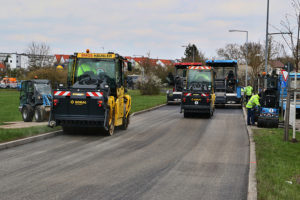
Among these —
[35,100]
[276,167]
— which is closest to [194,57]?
[35,100]

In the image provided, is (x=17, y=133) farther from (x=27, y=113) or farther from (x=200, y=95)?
(x=200, y=95)

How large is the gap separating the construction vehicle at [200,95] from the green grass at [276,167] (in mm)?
8498

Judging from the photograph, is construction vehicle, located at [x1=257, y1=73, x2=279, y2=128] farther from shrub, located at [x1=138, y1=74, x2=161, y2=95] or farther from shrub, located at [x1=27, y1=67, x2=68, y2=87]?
shrub, located at [x1=27, y1=67, x2=68, y2=87]

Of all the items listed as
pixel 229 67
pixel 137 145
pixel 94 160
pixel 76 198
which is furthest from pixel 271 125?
pixel 229 67

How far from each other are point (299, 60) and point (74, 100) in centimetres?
1143

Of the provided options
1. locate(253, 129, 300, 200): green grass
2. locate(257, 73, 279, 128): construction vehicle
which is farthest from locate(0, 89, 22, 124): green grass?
locate(253, 129, 300, 200): green grass

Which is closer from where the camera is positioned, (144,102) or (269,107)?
(269,107)

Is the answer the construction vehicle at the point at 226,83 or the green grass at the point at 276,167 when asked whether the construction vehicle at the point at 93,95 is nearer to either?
the green grass at the point at 276,167

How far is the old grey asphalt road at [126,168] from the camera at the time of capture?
6.61 meters

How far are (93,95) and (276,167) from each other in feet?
22.8

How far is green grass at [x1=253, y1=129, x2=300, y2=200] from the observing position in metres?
6.41

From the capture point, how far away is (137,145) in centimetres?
1201

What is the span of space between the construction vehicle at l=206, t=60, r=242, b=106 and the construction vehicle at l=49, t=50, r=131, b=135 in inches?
628

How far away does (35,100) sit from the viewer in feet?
68.4
